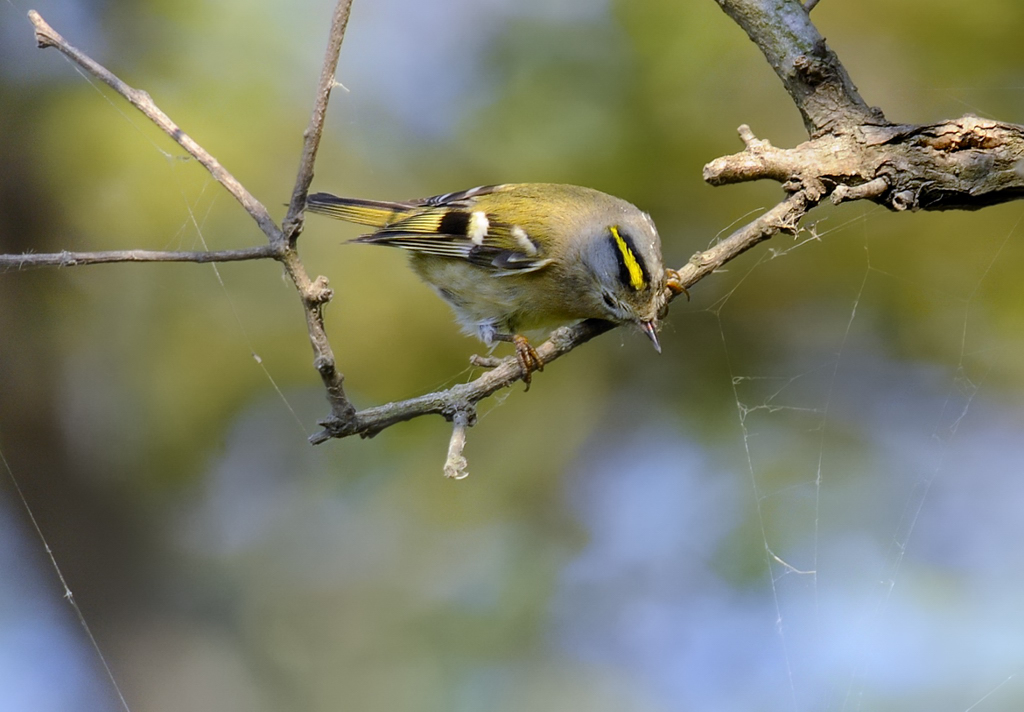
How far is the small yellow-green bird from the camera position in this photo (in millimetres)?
1607

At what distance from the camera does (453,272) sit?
190 cm

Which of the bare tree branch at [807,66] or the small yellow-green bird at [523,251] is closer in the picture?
the bare tree branch at [807,66]

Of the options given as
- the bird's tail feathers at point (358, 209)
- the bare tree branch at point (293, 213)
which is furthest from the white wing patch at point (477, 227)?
the bare tree branch at point (293, 213)

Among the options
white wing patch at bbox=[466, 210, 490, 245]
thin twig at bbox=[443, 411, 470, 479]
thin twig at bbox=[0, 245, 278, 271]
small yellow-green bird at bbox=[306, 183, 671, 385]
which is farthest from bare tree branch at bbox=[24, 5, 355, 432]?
white wing patch at bbox=[466, 210, 490, 245]

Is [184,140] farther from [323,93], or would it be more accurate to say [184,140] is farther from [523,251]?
[523,251]

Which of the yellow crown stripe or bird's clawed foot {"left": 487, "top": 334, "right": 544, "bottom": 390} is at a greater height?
the yellow crown stripe

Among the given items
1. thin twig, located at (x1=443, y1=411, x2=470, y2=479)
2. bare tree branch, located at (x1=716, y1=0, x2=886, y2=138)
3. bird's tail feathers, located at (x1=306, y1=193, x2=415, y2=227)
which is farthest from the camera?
bird's tail feathers, located at (x1=306, y1=193, x2=415, y2=227)

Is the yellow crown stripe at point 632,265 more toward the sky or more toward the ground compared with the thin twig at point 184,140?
more toward the ground

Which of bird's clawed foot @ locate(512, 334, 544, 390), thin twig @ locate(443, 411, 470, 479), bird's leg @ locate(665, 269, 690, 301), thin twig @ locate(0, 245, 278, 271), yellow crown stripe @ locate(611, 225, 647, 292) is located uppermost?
thin twig @ locate(0, 245, 278, 271)

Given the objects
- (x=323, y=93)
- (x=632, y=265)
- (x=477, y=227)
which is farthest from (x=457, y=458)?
(x=477, y=227)

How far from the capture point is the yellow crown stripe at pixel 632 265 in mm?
1523

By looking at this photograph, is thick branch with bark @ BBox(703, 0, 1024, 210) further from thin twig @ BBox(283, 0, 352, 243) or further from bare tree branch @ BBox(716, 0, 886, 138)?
thin twig @ BBox(283, 0, 352, 243)

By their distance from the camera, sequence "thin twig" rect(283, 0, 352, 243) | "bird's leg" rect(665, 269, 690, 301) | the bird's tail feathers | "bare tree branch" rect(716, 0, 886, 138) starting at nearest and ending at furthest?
"thin twig" rect(283, 0, 352, 243), "bare tree branch" rect(716, 0, 886, 138), "bird's leg" rect(665, 269, 690, 301), the bird's tail feathers

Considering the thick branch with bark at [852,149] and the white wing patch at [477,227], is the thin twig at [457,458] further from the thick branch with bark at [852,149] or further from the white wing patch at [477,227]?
the white wing patch at [477,227]
